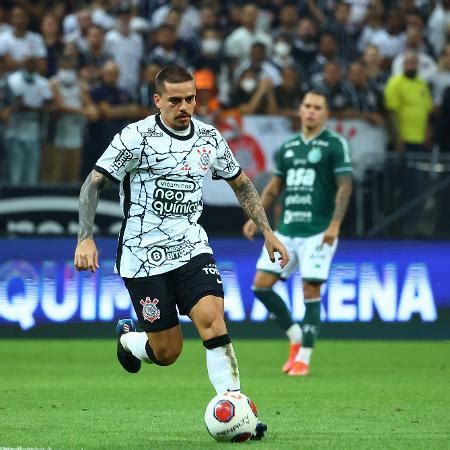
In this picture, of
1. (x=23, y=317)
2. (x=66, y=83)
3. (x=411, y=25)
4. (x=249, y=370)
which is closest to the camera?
(x=249, y=370)

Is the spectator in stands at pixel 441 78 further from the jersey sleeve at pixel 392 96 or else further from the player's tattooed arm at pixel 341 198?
the player's tattooed arm at pixel 341 198

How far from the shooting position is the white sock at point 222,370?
720cm

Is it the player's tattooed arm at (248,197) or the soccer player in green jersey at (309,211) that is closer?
the player's tattooed arm at (248,197)

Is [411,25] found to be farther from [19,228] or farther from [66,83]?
[19,228]

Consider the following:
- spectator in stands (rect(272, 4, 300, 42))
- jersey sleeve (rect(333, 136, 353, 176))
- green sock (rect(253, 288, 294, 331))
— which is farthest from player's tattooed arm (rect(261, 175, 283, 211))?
spectator in stands (rect(272, 4, 300, 42))

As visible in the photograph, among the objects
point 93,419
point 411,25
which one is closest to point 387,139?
point 411,25

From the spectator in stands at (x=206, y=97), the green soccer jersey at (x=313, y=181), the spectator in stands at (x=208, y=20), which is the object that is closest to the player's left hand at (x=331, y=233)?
the green soccer jersey at (x=313, y=181)

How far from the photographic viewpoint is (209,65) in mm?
17703

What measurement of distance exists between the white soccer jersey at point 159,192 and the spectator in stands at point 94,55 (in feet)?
31.5

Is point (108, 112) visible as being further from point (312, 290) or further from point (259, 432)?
point (259, 432)

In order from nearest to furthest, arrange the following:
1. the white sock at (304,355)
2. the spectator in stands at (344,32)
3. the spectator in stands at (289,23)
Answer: the white sock at (304,355) → the spectator in stands at (289,23) → the spectator in stands at (344,32)

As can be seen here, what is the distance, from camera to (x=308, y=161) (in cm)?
1187

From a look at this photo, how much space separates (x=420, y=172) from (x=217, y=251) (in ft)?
9.19

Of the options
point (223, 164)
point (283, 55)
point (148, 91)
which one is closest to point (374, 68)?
point (283, 55)
